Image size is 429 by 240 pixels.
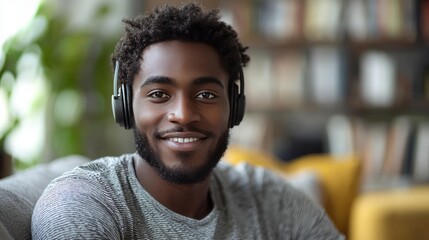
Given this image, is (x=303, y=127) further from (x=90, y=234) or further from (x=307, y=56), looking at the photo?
(x=90, y=234)

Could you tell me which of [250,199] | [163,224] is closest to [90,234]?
[163,224]

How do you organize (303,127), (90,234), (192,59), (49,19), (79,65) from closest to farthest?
(90,234) → (192,59) → (49,19) → (79,65) → (303,127)

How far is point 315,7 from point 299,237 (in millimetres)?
2321

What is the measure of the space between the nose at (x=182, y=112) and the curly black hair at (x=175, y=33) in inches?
4.1

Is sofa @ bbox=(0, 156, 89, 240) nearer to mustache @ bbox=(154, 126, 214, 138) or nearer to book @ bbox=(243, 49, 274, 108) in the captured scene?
mustache @ bbox=(154, 126, 214, 138)

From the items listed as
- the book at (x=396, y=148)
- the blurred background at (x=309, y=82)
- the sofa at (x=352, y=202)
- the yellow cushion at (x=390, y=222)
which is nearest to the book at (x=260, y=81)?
the blurred background at (x=309, y=82)

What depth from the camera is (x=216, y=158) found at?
4.24ft

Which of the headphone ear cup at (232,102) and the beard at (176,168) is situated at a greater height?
the headphone ear cup at (232,102)

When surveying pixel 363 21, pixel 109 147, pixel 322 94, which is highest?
pixel 363 21

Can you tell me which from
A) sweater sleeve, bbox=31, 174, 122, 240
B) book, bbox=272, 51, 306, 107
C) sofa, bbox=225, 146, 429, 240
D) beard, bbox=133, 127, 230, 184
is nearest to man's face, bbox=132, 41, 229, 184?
beard, bbox=133, 127, 230, 184

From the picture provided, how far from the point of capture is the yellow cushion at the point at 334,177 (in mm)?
2357

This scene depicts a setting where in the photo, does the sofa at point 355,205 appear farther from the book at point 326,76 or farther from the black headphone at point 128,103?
Result: the book at point 326,76

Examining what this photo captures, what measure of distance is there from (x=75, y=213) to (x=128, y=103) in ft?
0.86

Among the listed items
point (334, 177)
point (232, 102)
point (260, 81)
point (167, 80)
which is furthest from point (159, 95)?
point (260, 81)
